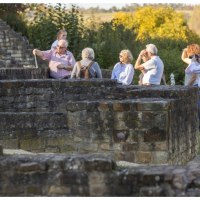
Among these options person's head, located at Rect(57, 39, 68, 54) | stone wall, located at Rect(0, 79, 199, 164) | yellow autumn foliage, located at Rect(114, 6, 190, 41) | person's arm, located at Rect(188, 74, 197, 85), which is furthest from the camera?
yellow autumn foliage, located at Rect(114, 6, 190, 41)

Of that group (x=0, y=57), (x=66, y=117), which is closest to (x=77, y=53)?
(x=0, y=57)

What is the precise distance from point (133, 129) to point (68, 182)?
3.66 meters

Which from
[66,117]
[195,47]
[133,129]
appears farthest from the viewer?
[195,47]

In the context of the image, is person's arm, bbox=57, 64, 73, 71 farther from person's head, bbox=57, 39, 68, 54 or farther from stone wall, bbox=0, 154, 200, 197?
stone wall, bbox=0, 154, 200, 197

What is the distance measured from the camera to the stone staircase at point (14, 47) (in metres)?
27.5

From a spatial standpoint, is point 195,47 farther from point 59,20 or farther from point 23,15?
point 23,15

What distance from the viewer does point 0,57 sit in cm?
2742

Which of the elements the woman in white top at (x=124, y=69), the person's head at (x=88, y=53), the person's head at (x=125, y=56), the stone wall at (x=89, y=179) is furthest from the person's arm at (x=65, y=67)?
the stone wall at (x=89, y=179)

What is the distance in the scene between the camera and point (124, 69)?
14078 mm

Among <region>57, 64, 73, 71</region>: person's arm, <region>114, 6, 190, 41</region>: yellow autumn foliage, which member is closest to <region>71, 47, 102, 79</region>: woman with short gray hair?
<region>57, 64, 73, 71</region>: person's arm

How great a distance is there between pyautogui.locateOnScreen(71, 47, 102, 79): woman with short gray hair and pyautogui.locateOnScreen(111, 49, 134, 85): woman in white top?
0.32 m

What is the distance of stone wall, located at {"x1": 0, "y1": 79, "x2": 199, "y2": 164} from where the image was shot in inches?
408

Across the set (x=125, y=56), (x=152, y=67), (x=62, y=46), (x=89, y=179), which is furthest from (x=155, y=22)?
(x=89, y=179)

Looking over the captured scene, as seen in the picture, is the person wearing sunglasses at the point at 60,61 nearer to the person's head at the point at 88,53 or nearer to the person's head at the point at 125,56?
the person's head at the point at 88,53
